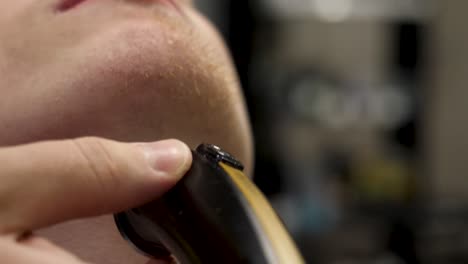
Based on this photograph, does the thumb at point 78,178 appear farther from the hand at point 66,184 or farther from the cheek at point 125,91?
the cheek at point 125,91

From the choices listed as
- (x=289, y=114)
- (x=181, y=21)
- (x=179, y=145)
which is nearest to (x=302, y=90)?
(x=289, y=114)

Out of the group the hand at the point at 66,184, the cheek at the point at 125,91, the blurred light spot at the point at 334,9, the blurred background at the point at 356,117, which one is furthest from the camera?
the blurred light spot at the point at 334,9

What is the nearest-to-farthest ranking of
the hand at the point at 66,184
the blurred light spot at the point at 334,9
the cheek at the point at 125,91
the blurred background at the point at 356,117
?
the hand at the point at 66,184 < the cheek at the point at 125,91 < the blurred background at the point at 356,117 < the blurred light spot at the point at 334,9

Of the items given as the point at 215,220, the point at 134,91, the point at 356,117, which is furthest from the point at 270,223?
the point at 356,117

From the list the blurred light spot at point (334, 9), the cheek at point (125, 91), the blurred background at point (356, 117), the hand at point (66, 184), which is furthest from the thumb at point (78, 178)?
the blurred light spot at point (334, 9)

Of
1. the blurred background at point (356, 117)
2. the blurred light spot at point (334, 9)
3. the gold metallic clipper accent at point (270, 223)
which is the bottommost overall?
the blurred background at point (356, 117)

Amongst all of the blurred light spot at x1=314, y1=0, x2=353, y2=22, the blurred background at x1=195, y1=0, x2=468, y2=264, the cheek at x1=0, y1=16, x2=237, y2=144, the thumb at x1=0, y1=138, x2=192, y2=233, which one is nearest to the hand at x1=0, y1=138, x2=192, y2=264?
the thumb at x1=0, y1=138, x2=192, y2=233

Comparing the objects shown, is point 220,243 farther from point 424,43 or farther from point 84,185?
point 424,43
